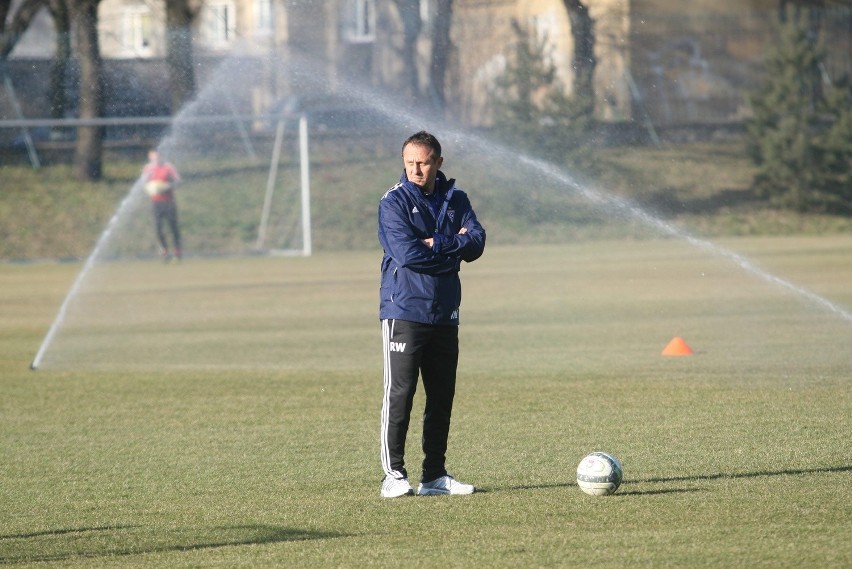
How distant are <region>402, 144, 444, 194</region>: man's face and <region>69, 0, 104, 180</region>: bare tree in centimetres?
3038

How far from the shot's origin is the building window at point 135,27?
162ft

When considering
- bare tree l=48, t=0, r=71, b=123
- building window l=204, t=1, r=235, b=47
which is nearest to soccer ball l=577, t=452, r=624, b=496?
bare tree l=48, t=0, r=71, b=123

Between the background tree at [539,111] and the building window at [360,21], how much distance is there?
456 cm

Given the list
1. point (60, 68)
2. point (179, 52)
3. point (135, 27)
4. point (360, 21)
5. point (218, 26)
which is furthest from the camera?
point (135, 27)

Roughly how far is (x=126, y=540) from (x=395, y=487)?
1.39 m

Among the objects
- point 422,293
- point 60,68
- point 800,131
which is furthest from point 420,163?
point 60,68

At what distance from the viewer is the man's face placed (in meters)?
6.68

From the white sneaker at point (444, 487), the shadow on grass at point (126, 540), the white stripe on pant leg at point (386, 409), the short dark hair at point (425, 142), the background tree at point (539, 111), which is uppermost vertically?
the short dark hair at point (425, 142)

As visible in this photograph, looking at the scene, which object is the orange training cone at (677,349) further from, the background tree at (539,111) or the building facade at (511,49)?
the building facade at (511,49)

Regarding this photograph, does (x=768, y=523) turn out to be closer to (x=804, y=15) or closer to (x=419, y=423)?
(x=419, y=423)

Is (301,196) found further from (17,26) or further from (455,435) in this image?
(455,435)

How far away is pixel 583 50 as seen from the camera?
36.5 meters

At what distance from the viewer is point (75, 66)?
41.7 metres

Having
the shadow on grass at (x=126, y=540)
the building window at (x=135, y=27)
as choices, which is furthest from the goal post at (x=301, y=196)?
the shadow on grass at (x=126, y=540)
